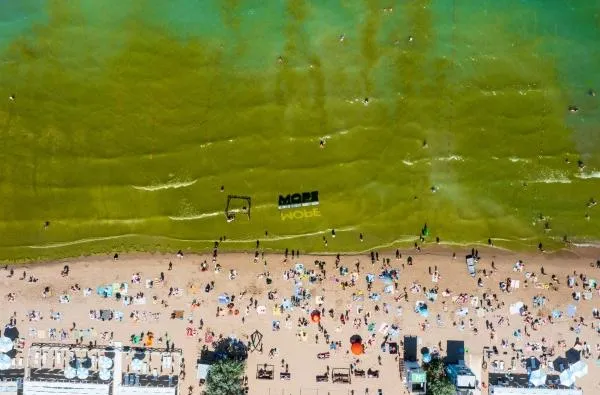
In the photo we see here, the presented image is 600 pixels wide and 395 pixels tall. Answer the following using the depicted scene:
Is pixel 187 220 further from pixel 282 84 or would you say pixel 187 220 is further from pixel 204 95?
pixel 282 84

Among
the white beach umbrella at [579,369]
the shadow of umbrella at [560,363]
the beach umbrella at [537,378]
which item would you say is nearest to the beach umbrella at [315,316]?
the beach umbrella at [537,378]

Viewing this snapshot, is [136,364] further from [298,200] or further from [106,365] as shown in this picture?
[298,200]

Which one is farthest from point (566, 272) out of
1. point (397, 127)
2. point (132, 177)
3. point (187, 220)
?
point (132, 177)

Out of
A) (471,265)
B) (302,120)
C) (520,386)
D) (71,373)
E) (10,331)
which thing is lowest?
A: (520,386)

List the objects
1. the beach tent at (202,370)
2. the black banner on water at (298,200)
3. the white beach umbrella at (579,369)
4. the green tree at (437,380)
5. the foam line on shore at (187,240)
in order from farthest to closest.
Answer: the foam line on shore at (187,240) → the black banner on water at (298,200) → the white beach umbrella at (579,369) → the beach tent at (202,370) → the green tree at (437,380)

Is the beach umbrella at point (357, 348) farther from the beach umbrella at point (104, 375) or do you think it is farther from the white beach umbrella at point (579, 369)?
the beach umbrella at point (104, 375)

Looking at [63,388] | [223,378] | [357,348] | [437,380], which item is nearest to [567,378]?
[437,380]
